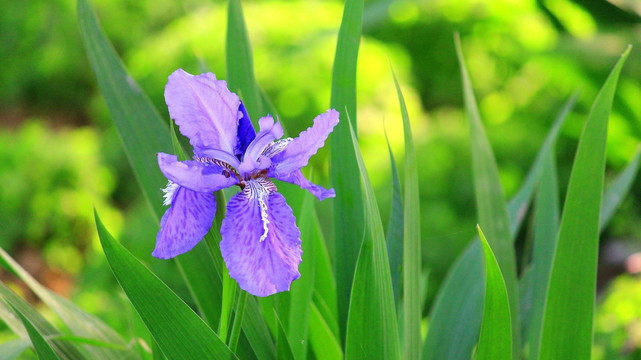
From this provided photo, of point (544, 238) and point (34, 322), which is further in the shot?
point (544, 238)

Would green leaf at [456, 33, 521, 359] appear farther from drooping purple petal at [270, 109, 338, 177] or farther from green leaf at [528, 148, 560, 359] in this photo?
drooping purple petal at [270, 109, 338, 177]

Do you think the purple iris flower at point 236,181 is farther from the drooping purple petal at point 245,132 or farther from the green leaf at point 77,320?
the green leaf at point 77,320

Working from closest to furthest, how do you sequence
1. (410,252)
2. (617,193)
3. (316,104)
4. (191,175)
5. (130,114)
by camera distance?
1. (191,175)
2. (410,252)
3. (130,114)
4. (617,193)
5. (316,104)

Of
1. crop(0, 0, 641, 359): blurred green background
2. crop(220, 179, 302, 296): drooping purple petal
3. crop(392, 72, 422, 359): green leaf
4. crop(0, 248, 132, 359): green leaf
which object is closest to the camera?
crop(220, 179, 302, 296): drooping purple petal

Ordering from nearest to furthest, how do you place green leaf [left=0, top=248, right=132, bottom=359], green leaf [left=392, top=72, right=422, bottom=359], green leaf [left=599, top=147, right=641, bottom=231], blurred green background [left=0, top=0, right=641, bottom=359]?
green leaf [left=392, top=72, right=422, bottom=359] → green leaf [left=0, top=248, right=132, bottom=359] → green leaf [left=599, top=147, right=641, bottom=231] → blurred green background [left=0, top=0, right=641, bottom=359]

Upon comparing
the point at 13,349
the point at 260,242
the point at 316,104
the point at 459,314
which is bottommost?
the point at 316,104

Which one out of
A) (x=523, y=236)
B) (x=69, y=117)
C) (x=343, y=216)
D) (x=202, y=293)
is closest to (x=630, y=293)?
(x=523, y=236)

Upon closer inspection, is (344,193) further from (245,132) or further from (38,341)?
(38,341)

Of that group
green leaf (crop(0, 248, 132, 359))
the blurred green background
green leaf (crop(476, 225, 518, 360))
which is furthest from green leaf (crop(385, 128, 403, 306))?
the blurred green background

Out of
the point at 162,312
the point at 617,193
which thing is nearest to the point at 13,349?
the point at 162,312
